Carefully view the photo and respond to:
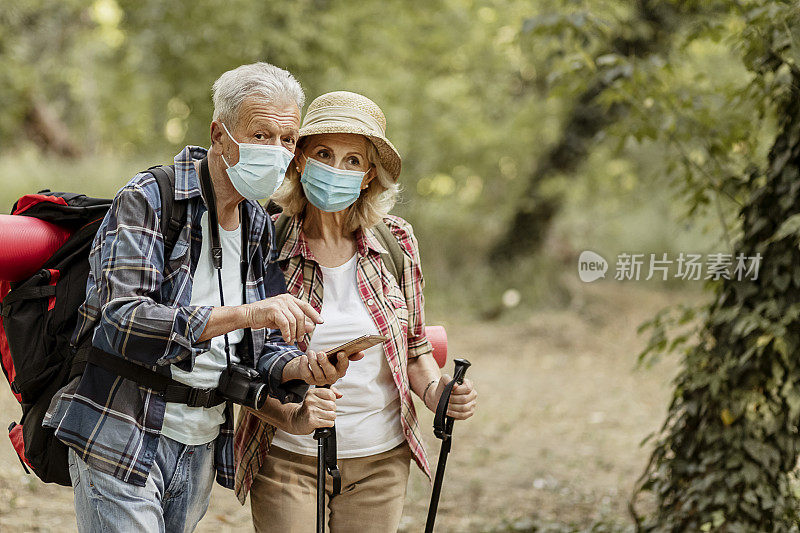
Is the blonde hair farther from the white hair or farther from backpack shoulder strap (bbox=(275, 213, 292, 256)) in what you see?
the white hair

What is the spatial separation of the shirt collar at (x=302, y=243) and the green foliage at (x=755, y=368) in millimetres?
1879

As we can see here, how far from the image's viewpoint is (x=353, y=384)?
2611 millimetres

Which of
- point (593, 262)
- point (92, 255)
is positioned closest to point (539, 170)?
point (593, 262)

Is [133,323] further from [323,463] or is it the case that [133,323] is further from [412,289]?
[412,289]

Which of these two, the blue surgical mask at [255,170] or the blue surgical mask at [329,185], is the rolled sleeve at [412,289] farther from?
the blue surgical mask at [255,170]

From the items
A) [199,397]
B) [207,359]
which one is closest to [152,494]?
[199,397]

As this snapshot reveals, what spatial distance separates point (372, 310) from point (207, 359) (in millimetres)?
586

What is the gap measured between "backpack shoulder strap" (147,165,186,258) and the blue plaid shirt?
13 mm

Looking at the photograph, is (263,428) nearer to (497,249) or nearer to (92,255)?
(92,255)

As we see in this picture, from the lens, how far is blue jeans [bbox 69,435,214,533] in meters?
2.07

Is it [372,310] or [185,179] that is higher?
[185,179]

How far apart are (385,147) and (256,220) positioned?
0.52 meters

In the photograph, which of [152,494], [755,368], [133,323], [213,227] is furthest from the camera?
[755,368]

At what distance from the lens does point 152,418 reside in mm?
2115
